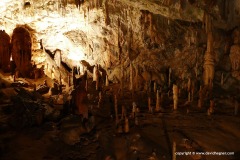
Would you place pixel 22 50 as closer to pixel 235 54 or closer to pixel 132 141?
pixel 132 141

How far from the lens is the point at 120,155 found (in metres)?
8.91

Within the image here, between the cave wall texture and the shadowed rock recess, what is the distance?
6cm

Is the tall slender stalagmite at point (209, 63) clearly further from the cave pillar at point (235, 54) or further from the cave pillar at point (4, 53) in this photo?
the cave pillar at point (4, 53)

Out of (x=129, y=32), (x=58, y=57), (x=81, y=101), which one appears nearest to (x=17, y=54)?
(x=58, y=57)

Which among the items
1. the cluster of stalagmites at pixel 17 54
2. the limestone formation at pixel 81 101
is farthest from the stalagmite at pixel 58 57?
the limestone formation at pixel 81 101

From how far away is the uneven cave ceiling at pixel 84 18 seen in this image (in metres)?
17.1

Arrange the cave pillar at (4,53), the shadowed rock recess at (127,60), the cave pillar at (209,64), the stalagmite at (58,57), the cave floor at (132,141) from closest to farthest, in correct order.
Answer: the cave floor at (132,141) < the shadowed rock recess at (127,60) < the cave pillar at (4,53) < the stalagmite at (58,57) < the cave pillar at (209,64)

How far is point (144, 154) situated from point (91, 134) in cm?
239

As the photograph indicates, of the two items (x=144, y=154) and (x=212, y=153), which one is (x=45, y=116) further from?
(x=212, y=153)

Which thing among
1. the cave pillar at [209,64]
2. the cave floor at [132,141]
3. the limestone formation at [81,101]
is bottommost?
the cave floor at [132,141]

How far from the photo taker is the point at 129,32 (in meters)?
18.1

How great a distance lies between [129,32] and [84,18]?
2983 millimetres

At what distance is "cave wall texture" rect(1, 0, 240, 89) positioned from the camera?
17.3 meters

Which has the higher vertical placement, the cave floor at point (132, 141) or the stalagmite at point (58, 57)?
the stalagmite at point (58, 57)
